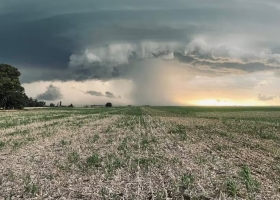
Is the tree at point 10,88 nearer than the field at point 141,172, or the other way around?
the field at point 141,172

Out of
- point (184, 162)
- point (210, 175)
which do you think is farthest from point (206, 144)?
point (210, 175)

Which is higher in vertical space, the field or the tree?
the tree

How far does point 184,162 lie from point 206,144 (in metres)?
5.83

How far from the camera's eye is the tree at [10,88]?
76.6m

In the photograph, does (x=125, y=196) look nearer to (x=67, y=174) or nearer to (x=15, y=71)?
(x=67, y=174)

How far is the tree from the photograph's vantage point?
76.6 metres

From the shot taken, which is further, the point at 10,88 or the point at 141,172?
the point at 10,88

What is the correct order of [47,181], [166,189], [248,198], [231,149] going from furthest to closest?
[231,149] < [47,181] < [166,189] < [248,198]

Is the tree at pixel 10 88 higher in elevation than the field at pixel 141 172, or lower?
higher

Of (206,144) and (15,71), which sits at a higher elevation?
(15,71)

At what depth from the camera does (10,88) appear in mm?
78438

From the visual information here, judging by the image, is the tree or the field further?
the tree

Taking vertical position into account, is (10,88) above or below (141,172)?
above

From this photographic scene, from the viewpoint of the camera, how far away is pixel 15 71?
8262 cm
